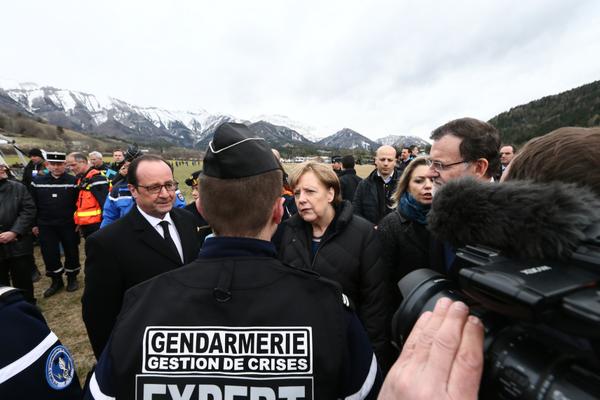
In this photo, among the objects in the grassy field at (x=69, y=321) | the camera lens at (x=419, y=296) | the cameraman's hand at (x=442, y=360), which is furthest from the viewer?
the grassy field at (x=69, y=321)

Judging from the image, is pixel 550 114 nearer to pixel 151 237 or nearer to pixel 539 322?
pixel 151 237

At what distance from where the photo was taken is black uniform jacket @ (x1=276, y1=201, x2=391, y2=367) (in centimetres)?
→ 262

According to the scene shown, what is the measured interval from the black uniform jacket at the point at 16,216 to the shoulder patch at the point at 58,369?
511 centimetres

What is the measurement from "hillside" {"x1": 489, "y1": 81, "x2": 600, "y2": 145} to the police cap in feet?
221

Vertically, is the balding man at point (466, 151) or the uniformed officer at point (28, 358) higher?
the balding man at point (466, 151)

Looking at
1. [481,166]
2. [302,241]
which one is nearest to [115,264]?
[302,241]

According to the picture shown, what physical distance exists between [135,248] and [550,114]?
95370 mm

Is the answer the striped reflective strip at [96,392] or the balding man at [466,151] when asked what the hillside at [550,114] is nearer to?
the balding man at [466,151]

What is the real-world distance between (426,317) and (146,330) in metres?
0.99

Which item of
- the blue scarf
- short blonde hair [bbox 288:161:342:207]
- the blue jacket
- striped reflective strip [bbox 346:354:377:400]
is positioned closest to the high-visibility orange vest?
the blue jacket

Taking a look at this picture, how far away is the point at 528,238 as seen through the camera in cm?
67

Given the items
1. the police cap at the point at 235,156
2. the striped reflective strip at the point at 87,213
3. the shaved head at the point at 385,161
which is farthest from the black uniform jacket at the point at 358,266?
the striped reflective strip at the point at 87,213

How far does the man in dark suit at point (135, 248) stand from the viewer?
2.40 m

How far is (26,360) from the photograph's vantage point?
1.17m
